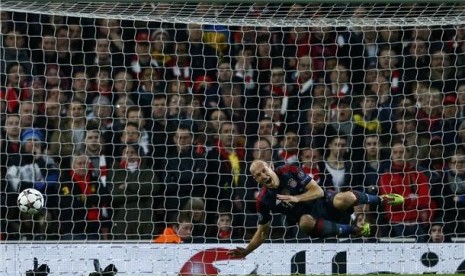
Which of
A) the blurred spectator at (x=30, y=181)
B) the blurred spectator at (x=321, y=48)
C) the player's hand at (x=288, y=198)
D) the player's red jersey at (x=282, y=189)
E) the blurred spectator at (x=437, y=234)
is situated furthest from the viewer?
the blurred spectator at (x=321, y=48)

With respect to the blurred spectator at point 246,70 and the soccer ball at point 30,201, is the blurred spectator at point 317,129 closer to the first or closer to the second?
the blurred spectator at point 246,70

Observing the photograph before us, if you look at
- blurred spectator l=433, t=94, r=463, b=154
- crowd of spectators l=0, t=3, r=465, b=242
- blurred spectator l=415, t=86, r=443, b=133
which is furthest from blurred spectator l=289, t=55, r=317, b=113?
blurred spectator l=433, t=94, r=463, b=154

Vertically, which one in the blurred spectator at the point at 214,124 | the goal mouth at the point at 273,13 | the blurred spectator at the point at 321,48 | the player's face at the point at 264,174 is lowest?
the blurred spectator at the point at 214,124

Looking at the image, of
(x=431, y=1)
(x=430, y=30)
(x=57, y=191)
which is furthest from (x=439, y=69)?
(x=57, y=191)

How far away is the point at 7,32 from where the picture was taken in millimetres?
13359

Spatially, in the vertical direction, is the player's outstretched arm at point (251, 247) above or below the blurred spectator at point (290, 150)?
above

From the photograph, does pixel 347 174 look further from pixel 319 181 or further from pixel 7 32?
pixel 7 32

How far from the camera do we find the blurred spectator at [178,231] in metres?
12.3

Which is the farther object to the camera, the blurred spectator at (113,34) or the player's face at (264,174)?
the blurred spectator at (113,34)

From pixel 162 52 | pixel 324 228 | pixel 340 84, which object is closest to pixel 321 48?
pixel 340 84

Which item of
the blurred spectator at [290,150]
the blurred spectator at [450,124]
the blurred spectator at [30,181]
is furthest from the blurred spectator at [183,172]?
the blurred spectator at [450,124]

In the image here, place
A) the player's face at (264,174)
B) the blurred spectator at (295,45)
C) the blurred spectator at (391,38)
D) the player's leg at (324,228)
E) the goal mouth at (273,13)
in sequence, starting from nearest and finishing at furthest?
1. the player's face at (264,174)
2. the player's leg at (324,228)
3. the goal mouth at (273,13)
4. the blurred spectator at (391,38)
5. the blurred spectator at (295,45)

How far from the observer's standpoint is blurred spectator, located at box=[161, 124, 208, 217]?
1294cm

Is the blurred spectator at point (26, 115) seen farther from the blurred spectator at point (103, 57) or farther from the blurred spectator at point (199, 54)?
the blurred spectator at point (199, 54)
